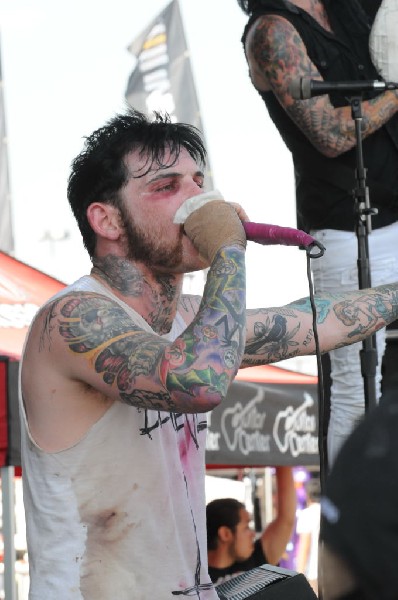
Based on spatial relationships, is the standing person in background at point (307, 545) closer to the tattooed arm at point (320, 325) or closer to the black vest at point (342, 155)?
the black vest at point (342, 155)

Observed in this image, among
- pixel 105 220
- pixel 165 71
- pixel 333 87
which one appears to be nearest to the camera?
pixel 105 220

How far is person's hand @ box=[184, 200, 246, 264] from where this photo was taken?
252cm

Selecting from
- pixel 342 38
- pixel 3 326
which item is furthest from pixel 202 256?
pixel 3 326

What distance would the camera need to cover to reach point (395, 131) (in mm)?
3822

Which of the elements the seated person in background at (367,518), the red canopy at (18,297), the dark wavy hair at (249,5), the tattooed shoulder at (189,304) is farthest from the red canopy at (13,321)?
the seated person in background at (367,518)

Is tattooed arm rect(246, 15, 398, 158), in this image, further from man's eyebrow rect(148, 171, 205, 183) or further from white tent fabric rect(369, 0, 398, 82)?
man's eyebrow rect(148, 171, 205, 183)

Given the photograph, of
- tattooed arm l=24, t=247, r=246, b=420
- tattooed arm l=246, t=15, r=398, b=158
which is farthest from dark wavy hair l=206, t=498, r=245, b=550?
tattooed arm l=24, t=247, r=246, b=420

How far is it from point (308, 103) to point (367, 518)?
114 inches

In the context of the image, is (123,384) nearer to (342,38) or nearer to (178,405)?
(178,405)

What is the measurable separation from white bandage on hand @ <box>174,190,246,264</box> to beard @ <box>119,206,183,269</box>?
0.12 meters

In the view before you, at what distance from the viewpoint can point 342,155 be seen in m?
3.80

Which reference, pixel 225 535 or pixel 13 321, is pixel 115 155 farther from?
pixel 225 535

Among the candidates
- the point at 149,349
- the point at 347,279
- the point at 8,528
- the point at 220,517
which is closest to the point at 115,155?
the point at 149,349

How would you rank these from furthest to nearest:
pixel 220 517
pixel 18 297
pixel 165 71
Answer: pixel 165 71 → pixel 220 517 → pixel 18 297
